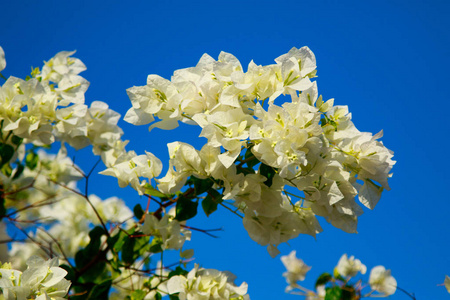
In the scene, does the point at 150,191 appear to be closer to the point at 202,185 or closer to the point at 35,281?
the point at 202,185

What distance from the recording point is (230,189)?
1.08m

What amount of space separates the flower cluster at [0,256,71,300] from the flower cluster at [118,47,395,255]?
1.05 feet

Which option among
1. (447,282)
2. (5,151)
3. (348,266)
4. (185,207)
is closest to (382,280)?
(348,266)

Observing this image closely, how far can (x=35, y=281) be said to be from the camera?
108 cm

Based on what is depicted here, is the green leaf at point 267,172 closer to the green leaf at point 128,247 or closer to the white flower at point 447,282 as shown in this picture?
the green leaf at point 128,247

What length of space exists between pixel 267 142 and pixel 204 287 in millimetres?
515

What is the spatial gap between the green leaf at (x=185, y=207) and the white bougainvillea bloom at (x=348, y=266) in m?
1.22

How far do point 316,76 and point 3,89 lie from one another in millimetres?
1056

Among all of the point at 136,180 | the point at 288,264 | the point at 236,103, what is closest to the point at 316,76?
the point at 236,103

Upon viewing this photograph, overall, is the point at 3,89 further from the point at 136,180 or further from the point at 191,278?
the point at 191,278

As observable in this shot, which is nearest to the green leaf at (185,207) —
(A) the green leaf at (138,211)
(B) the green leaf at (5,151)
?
(A) the green leaf at (138,211)

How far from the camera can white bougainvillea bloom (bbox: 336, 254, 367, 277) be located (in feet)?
7.34

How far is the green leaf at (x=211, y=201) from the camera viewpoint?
3.96 feet

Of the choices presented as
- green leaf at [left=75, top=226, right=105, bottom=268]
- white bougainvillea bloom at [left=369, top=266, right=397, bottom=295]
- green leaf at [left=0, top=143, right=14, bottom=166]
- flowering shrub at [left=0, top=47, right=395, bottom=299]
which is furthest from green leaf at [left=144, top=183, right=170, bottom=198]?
white bougainvillea bloom at [left=369, top=266, right=397, bottom=295]
